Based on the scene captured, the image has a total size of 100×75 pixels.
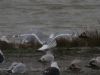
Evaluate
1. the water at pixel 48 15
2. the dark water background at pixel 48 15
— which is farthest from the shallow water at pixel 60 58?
the water at pixel 48 15

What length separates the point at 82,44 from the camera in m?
8.41

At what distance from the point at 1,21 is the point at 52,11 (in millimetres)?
1469

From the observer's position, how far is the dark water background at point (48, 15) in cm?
1156

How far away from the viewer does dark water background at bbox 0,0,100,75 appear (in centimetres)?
1156

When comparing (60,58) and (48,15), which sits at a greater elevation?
(60,58)

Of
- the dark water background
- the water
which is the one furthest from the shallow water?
the water

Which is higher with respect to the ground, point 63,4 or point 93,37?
point 93,37

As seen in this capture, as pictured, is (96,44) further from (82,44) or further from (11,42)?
(11,42)

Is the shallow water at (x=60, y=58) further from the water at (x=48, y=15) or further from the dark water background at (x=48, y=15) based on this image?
the water at (x=48, y=15)

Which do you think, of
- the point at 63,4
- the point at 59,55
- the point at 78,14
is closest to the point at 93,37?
the point at 59,55

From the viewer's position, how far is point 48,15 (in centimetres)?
1310

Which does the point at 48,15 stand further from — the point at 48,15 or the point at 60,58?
the point at 60,58

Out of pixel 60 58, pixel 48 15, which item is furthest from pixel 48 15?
pixel 60 58

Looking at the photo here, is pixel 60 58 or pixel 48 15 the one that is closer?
pixel 60 58
